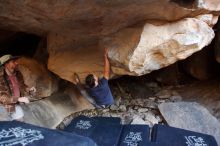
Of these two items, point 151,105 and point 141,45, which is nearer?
point 141,45

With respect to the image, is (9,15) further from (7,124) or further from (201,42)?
(201,42)

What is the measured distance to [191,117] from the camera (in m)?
4.11

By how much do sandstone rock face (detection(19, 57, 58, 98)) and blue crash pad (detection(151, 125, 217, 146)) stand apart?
144cm

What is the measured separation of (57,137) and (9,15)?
4.79 feet

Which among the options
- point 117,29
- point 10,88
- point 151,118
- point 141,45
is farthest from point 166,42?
point 10,88

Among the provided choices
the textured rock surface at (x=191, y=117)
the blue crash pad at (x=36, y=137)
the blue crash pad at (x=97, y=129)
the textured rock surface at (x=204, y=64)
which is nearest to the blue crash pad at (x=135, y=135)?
the blue crash pad at (x=97, y=129)

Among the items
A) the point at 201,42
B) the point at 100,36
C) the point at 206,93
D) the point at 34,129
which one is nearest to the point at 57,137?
the point at 34,129

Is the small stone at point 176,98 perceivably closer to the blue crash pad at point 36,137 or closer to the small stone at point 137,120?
the small stone at point 137,120

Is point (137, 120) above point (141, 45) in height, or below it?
below

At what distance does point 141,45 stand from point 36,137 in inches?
62.3

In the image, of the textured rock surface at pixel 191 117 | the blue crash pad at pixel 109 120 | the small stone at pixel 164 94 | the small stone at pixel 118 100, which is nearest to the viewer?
the textured rock surface at pixel 191 117

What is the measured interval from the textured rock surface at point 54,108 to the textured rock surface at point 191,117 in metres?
1.10

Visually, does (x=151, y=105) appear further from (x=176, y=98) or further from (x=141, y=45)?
(x=141, y=45)

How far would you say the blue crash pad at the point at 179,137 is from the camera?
137 inches
